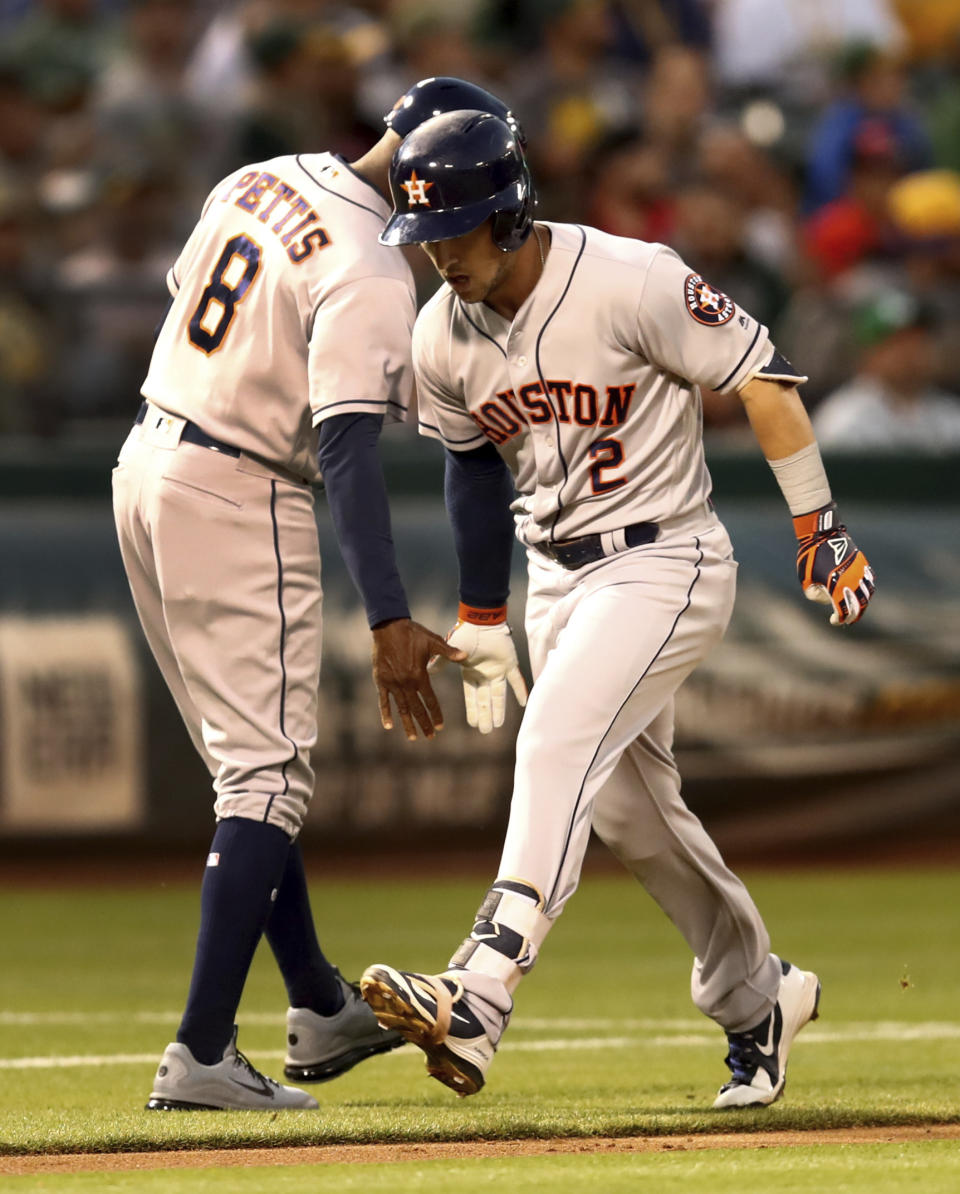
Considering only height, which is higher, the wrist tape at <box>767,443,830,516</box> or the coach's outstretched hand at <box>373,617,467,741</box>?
the wrist tape at <box>767,443,830,516</box>

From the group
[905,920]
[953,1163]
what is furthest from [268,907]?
[905,920]

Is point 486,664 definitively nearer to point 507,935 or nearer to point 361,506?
point 361,506

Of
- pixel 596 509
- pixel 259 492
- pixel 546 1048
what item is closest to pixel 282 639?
pixel 259 492

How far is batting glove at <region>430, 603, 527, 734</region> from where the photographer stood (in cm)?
425

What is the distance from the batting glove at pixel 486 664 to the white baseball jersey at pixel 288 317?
0.47 meters

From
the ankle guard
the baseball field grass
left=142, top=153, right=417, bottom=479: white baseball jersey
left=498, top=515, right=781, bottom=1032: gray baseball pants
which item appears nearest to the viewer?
the baseball field grass

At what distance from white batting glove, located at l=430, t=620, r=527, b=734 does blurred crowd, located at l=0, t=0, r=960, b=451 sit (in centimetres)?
469

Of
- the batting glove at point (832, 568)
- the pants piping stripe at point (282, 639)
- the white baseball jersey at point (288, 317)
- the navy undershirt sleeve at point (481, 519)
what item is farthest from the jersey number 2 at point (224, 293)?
the batting glove at point (832, 568)

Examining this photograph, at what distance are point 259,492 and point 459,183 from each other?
2.58 feet

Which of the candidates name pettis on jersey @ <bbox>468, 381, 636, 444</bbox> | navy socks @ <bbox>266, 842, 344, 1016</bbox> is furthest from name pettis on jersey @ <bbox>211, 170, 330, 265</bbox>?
navy socks @ <bbox>266, 842, 344, 1016</bbox>

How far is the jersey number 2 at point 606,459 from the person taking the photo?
397 cm

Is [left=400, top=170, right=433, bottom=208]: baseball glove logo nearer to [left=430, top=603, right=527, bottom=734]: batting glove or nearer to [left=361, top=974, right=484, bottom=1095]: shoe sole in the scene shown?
[left=430, top=603, right=527, bottom=734]: batting glove

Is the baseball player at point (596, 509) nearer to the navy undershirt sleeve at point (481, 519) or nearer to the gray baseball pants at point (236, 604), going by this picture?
the navy undershirt sleeve at point (481, 519)

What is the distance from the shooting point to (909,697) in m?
8.59
